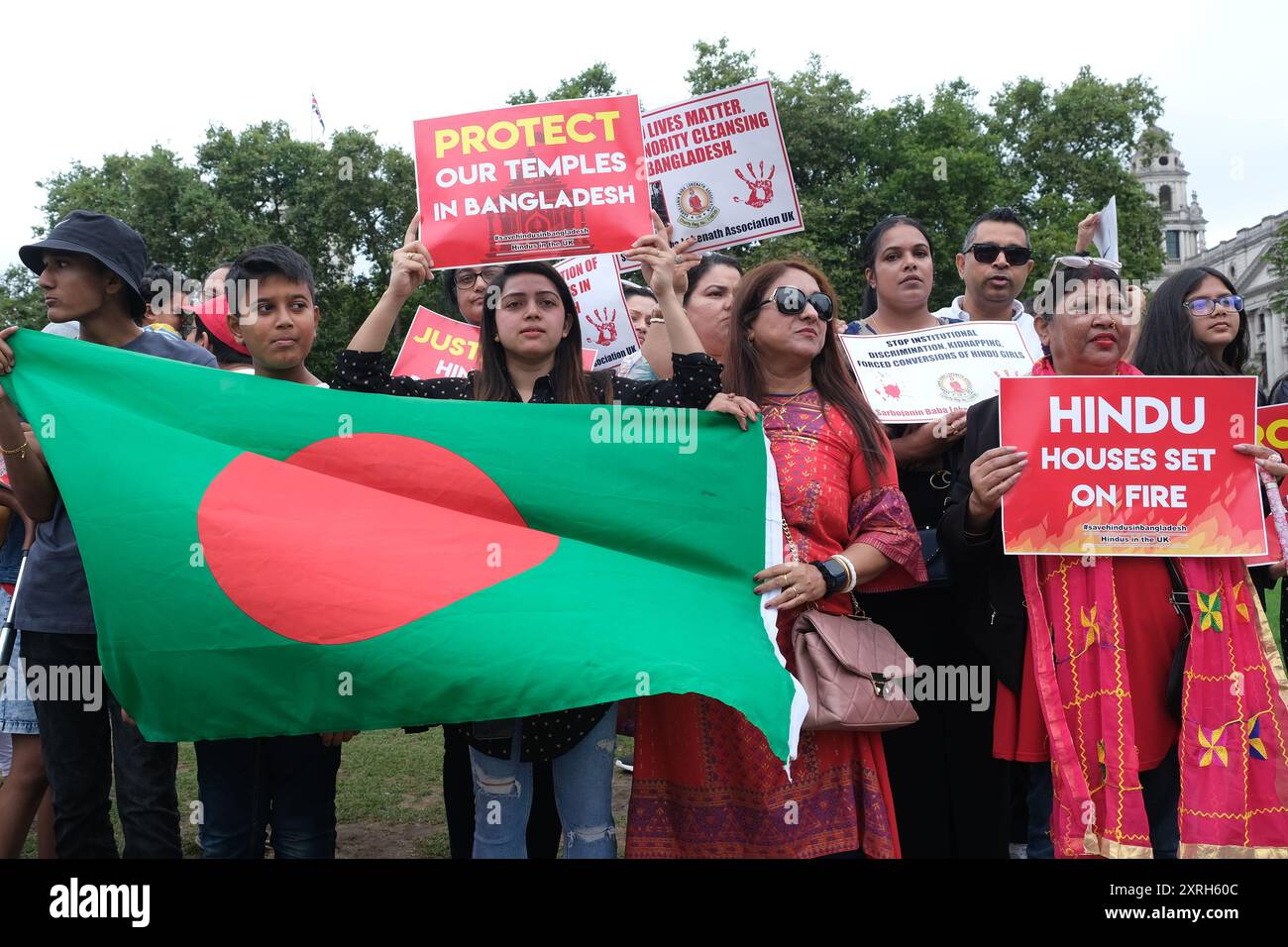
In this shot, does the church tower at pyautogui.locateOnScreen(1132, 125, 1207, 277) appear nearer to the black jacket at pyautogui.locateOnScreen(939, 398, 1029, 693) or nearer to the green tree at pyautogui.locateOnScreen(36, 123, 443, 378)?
the green tree at pyautogui.locateOnScreen(36, 123, 443, 378)

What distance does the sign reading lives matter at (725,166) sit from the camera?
5.10 meters

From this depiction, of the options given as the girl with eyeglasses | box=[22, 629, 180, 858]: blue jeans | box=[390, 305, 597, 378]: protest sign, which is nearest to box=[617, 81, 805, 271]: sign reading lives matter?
the girl with eyeglasses

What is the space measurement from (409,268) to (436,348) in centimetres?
334

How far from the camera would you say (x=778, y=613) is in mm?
3338

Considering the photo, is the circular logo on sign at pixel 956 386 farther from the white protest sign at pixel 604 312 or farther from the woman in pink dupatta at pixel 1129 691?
the white protest sign at pixel 604 312

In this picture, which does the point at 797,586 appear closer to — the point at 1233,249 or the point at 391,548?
the point at 391,548

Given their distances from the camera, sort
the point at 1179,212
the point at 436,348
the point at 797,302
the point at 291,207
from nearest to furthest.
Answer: the point at 797,302 → the point at 436,348 → the point at 291,207 → the point at 1179,212

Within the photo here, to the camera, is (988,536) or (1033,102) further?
(1033,102)

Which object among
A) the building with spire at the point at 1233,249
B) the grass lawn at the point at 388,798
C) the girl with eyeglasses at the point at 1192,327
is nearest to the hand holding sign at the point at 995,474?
the girl with eyeglasses at the point at 1192,327

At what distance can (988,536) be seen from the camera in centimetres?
349

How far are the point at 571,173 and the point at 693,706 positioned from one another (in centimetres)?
195

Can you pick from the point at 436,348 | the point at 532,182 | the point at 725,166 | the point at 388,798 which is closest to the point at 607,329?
the point at 436,348
